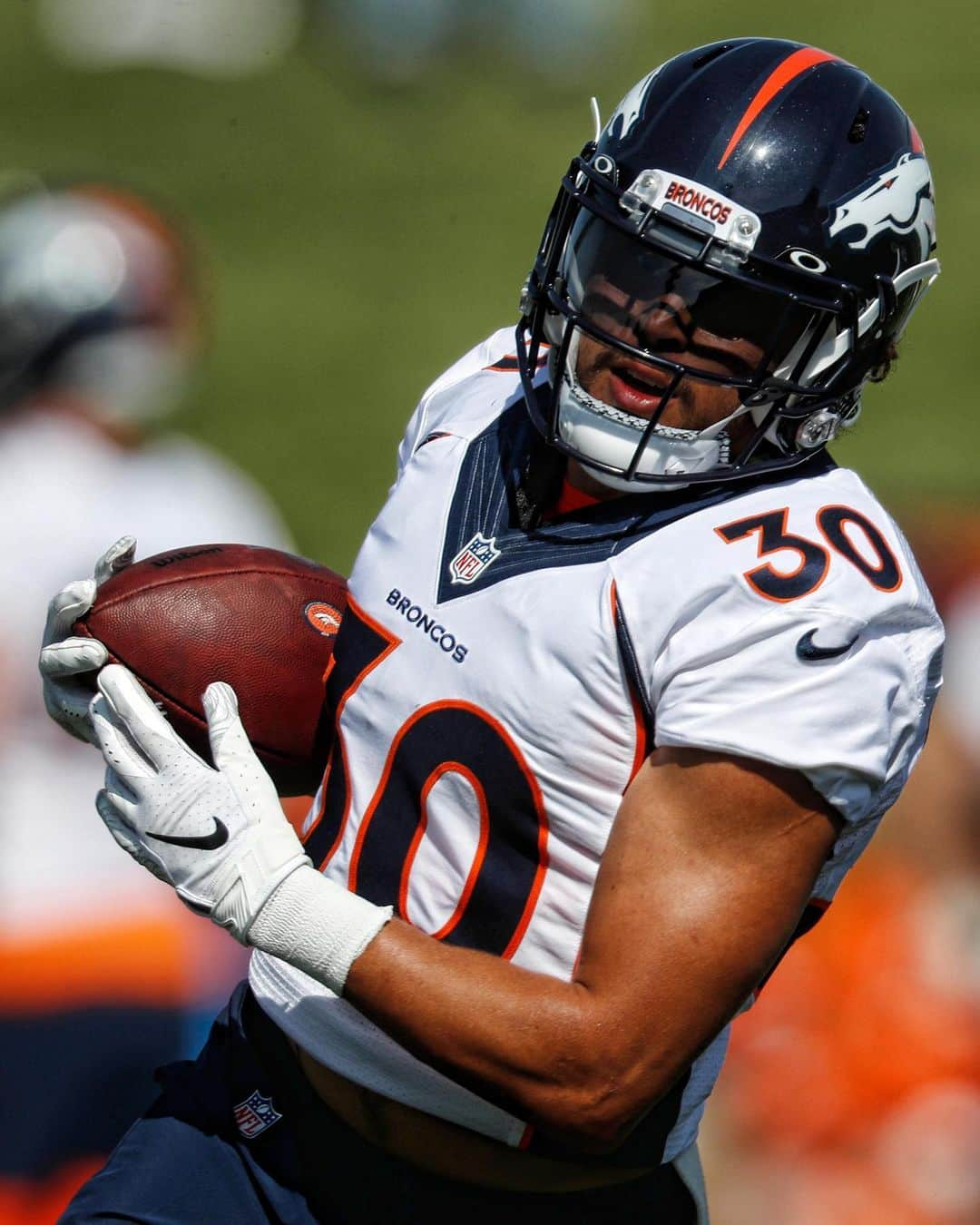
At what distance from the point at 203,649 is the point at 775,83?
1080mm

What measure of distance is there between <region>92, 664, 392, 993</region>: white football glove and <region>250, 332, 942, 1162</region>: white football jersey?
174mm

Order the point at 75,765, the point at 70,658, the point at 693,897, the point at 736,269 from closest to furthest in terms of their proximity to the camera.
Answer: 1. the point at 693,897
2. the point at 736,269
3. the point at 70,658
4. the point at 75,765

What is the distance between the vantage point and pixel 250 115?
10.9m

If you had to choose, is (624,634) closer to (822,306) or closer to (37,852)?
(822,306)

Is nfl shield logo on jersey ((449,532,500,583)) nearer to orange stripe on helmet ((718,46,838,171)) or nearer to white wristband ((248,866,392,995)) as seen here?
white wristband ((248,866,392,995))

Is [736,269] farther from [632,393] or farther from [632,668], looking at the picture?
[632,668]

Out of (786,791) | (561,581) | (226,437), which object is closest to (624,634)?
(561,581)

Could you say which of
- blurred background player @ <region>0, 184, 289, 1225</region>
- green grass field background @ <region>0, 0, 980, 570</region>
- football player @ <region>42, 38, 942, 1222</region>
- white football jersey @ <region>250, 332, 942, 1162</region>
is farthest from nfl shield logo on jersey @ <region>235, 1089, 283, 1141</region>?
green grass field background @ <region>0, 0, 980, 570</region>

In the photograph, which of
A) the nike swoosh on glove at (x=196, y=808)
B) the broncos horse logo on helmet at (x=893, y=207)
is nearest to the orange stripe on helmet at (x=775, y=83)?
the broncos horse logo on helmet at (x=893, y=207)

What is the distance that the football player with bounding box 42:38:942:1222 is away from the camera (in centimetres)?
197

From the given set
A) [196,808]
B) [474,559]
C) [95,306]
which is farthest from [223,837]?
[95,306]

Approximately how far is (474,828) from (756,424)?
630 millimetres

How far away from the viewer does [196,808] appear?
2.13 metres

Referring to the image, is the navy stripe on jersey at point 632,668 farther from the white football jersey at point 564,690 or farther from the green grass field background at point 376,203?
the green grass field background at point 376,203
